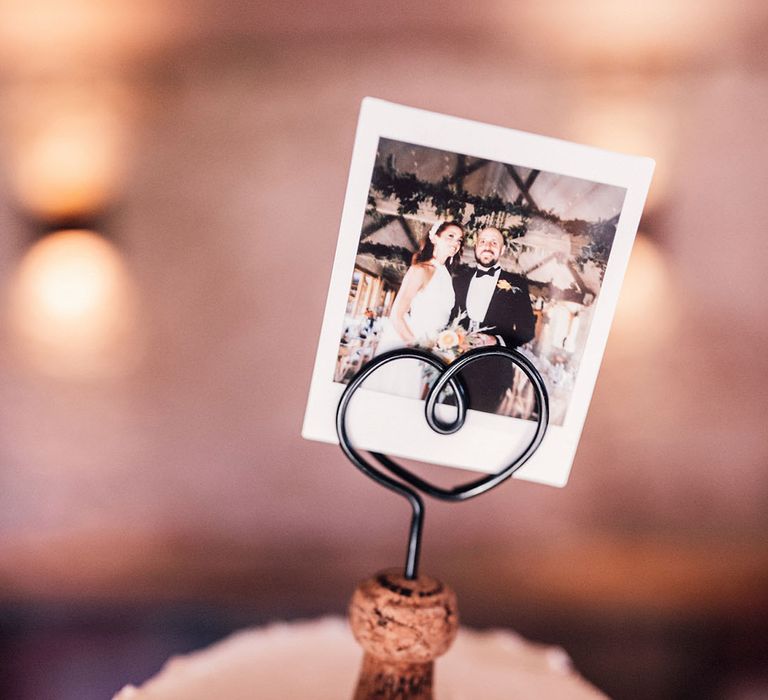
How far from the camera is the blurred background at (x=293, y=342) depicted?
63 centimetres

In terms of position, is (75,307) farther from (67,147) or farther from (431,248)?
(431,248)

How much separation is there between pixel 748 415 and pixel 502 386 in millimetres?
284

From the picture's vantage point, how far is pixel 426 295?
64 cm

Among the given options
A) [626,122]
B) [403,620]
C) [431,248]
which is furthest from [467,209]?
[403,620]

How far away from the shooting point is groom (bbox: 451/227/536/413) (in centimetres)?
64

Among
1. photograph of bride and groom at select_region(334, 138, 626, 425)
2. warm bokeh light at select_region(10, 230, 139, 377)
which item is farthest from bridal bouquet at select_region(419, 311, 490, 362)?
warm bokeh light at select_region(10, 230, 139, 377)

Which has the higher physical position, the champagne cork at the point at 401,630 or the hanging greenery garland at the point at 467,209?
the hanging greenery garland at the point at 467,209

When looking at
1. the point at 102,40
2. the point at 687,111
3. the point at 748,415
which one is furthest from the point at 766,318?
the point at 102,40

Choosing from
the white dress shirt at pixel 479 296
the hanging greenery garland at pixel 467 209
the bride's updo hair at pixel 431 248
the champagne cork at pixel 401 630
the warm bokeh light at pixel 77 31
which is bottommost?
the champagne cork at pixel 401 630

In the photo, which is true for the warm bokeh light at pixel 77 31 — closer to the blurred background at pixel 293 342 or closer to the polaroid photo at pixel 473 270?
the blurred background at pixel 293 342

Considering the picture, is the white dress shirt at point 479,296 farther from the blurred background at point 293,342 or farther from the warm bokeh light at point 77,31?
the warm bokeh light at point 77,31

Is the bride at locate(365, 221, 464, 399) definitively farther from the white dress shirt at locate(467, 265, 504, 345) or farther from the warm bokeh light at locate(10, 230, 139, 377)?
the warm bokeh light at locate(10, 230, 139, 377)

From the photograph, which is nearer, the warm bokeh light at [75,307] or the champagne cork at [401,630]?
the champagne cork at [401,630]

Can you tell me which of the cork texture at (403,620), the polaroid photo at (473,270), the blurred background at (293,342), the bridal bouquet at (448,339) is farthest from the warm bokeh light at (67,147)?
the cork texture at (403,620)
